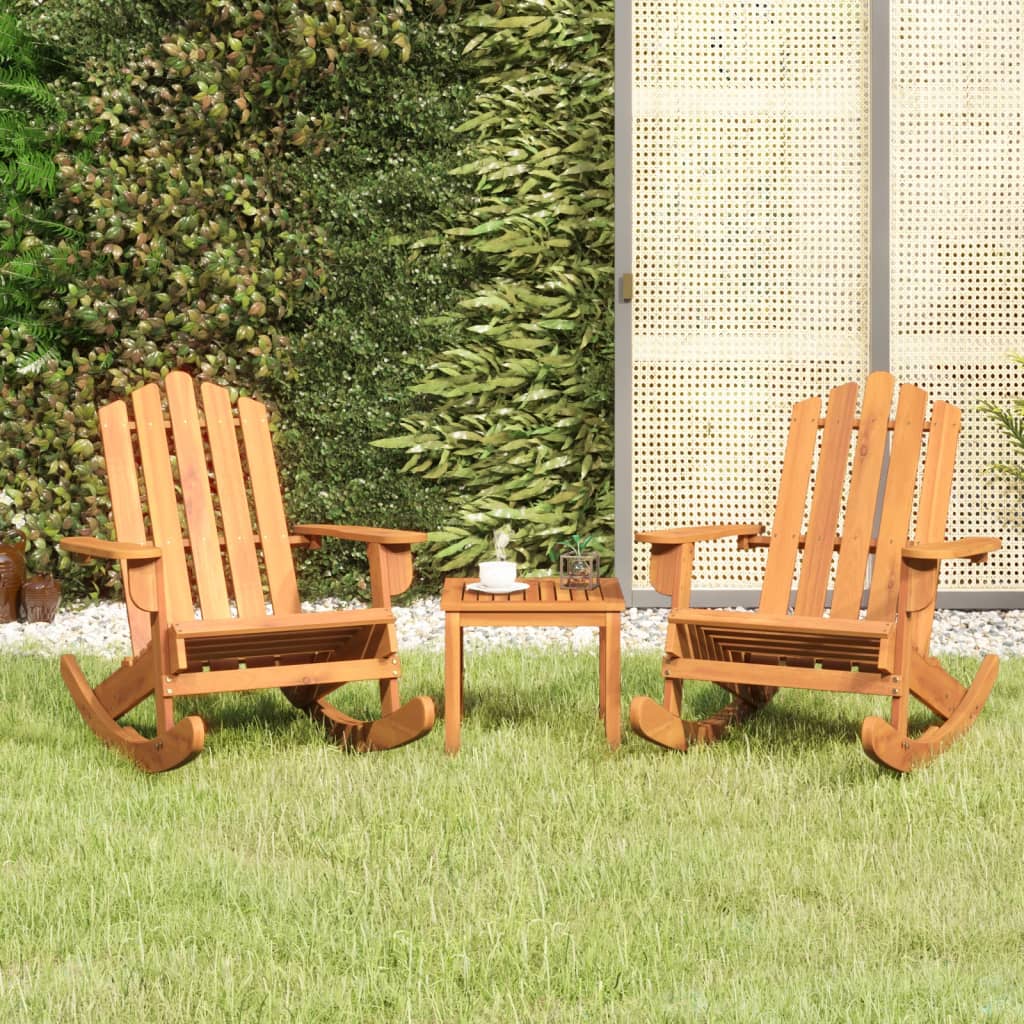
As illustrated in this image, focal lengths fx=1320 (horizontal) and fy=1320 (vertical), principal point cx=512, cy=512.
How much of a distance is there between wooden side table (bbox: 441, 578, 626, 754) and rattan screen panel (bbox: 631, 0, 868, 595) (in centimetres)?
212

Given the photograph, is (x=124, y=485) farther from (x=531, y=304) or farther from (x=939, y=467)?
(x=531, y=304)

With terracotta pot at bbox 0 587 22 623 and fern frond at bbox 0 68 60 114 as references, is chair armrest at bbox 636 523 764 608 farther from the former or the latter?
fern frond at bbox 0 68 60 114

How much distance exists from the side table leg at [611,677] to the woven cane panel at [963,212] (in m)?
2.67

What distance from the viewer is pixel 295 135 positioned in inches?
223

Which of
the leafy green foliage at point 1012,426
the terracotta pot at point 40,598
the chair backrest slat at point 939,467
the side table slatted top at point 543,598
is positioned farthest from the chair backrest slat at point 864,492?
the terracotta pot at point 40,598

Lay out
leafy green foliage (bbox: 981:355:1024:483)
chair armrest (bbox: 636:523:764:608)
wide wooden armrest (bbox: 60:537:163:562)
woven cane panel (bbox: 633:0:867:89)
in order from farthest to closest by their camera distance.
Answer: woven cane panel (bbox: 633:0:867:89) → leafy green foliage (bbox: 981:355:1024:483) → chair armrest (bbox: 636:523:764:608) → wide wooden armrest (bbox: 60:537:163:562)

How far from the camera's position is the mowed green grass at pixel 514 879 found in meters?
2.09

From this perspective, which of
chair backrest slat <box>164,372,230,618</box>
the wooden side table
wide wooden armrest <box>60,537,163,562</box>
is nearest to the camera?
wide wooden armrest <box>60,537,163,562</box>

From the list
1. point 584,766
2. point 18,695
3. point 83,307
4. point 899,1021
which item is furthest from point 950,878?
point 83,307

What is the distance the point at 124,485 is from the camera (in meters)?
3.65

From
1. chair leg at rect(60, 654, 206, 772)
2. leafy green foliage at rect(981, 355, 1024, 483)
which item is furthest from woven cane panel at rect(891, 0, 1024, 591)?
chair leg at rect(60, 654, 206, 772)

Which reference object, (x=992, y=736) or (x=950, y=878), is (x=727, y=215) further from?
(x=950, y=878)

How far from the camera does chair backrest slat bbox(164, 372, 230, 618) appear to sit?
12.4ft

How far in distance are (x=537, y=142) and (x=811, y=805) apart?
3550 mm
